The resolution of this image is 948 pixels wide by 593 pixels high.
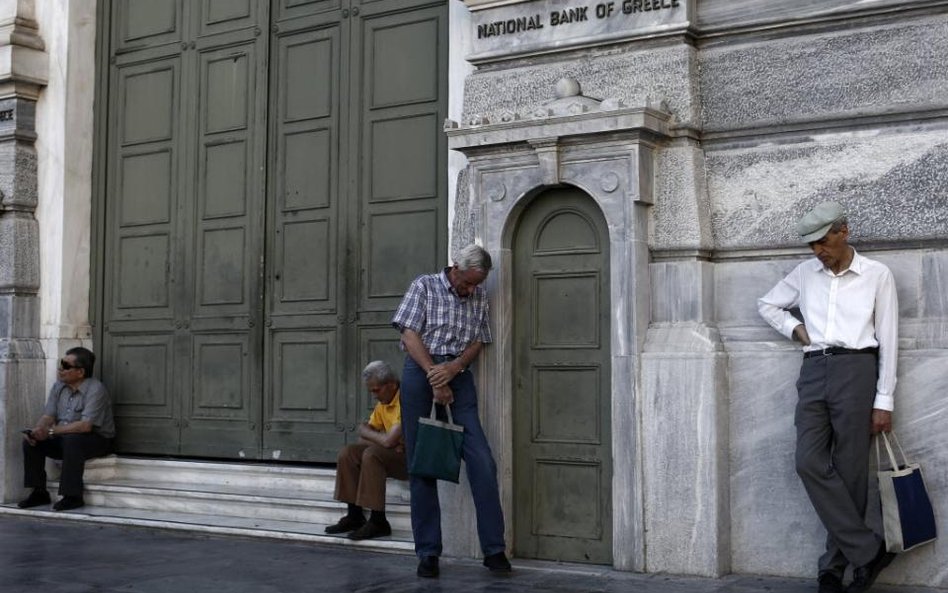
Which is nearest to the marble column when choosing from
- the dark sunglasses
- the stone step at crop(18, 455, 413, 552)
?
the dark sunglasses

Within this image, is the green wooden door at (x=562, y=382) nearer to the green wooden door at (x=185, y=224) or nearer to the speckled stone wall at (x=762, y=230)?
the speckled stone wall at (x=762, y=230)

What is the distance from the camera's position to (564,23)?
8.20 m

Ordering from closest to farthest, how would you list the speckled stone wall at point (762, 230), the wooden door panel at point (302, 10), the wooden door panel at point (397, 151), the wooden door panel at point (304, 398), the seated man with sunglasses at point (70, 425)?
the speckled stone wall at point (762, 230) < the wooden door panel at point (397, 151) < the wooden door panel at point (304, 398) < the wooden door panel at point (302, 10) < the seated man with sunglasses at point (70, 425)

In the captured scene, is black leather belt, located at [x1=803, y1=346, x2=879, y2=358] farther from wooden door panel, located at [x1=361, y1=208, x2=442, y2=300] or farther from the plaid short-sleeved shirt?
wooden door panel, located at [x1=361, y1=208, x2=442, y2=300]

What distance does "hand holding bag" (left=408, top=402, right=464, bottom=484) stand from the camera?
25.1 ft

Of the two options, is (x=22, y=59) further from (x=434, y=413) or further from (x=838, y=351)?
(x=838, y=351)

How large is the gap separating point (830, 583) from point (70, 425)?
6.15 meters

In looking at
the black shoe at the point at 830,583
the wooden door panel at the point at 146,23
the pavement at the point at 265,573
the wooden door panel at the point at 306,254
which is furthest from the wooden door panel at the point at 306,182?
the black shoe at the point at 830,583

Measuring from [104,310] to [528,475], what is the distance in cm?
466

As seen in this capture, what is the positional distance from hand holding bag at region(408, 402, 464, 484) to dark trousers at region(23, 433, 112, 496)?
379 cm

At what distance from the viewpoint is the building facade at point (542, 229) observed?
730 centimetres

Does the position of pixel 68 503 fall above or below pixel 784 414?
below

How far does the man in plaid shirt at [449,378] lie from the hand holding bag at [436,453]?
0.45ft

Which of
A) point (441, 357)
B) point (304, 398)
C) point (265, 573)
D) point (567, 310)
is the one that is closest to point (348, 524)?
point (265, 573)
